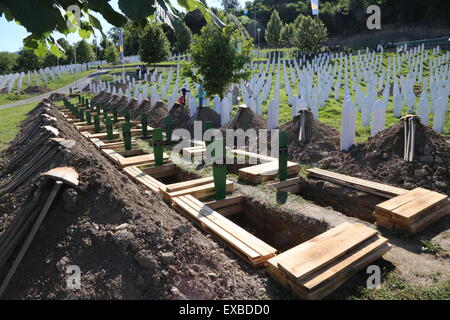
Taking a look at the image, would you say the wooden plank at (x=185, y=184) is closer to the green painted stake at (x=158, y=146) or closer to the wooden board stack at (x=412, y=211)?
the green painted stake at (x=158, y=146)

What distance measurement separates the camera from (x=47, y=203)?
362 centimetres

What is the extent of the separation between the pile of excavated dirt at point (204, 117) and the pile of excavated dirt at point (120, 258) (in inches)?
318

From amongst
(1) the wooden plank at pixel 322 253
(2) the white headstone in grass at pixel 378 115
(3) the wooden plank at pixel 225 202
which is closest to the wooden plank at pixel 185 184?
(3) the wooden plank at pixel 225 202

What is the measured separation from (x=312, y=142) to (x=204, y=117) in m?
5.20

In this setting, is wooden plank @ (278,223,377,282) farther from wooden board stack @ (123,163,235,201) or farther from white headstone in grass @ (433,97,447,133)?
white headstone in grass @ (433,97,447,133)

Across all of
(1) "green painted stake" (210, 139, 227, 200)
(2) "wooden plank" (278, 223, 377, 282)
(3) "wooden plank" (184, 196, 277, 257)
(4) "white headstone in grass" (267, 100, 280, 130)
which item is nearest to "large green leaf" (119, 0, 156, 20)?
(2) "wooden plank" (278, 223, 377, 282)

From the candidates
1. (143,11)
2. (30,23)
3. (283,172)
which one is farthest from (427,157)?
(30,23)

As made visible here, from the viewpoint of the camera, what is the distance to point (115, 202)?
3.88m

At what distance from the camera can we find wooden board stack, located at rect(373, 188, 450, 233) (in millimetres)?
4246

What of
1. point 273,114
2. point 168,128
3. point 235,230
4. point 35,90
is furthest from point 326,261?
point 35,90

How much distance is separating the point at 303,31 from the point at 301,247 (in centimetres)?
3983

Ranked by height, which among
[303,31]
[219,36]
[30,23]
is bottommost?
[30,23]
